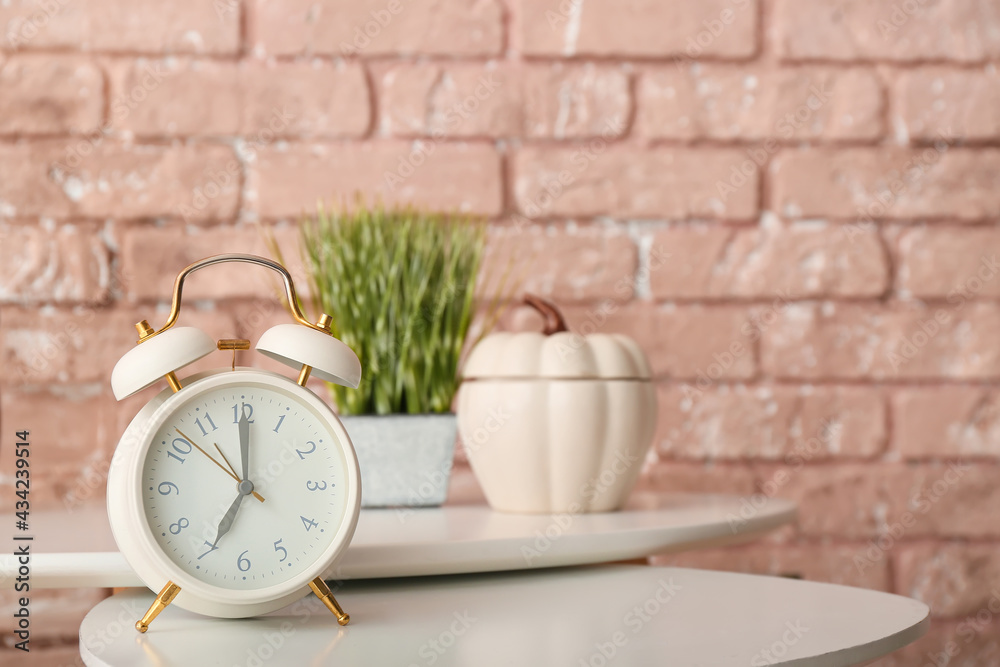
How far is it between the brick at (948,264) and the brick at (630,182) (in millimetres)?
248

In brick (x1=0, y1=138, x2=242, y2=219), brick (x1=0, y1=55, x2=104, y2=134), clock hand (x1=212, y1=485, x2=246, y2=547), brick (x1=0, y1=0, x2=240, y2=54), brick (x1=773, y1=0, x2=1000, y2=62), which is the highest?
brick (x1=773, y1=0, x2=1000, y2=62)

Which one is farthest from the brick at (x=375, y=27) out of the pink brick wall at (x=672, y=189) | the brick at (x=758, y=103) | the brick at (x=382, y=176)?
the brick at (x=758, y=103)

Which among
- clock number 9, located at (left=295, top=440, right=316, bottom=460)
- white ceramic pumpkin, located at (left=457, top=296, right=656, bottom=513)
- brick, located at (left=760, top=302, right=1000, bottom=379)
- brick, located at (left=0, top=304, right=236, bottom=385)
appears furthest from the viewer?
brick, located at (left=760, top=302, right=1000, bottom=379)

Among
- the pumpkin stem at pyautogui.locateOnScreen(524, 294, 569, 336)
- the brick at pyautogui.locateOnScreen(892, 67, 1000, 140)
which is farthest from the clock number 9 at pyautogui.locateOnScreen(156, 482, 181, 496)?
the brick at pyautogui.locateOnScreen(892, 67, 1000, 140)

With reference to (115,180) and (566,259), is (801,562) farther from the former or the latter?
(115,180)

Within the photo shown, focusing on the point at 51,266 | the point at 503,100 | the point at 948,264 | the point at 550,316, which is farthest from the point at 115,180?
the point at 948,264

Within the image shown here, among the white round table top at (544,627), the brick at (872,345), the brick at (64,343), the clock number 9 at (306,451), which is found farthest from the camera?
the brick at (872,345)

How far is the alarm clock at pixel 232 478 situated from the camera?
0.58m

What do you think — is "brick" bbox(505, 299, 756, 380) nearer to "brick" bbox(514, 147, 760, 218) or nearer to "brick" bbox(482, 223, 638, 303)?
"brick" bbox(482, 223, 638, 303)

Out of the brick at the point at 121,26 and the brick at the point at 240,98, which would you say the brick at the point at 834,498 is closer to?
the brick at the point at 240,98

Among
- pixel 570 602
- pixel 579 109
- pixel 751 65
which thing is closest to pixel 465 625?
pixel 570 602

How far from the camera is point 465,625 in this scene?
0.59 metres

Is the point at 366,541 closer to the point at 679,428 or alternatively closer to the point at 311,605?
the point at 311,605

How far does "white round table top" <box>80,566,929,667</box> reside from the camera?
1.70 ft
